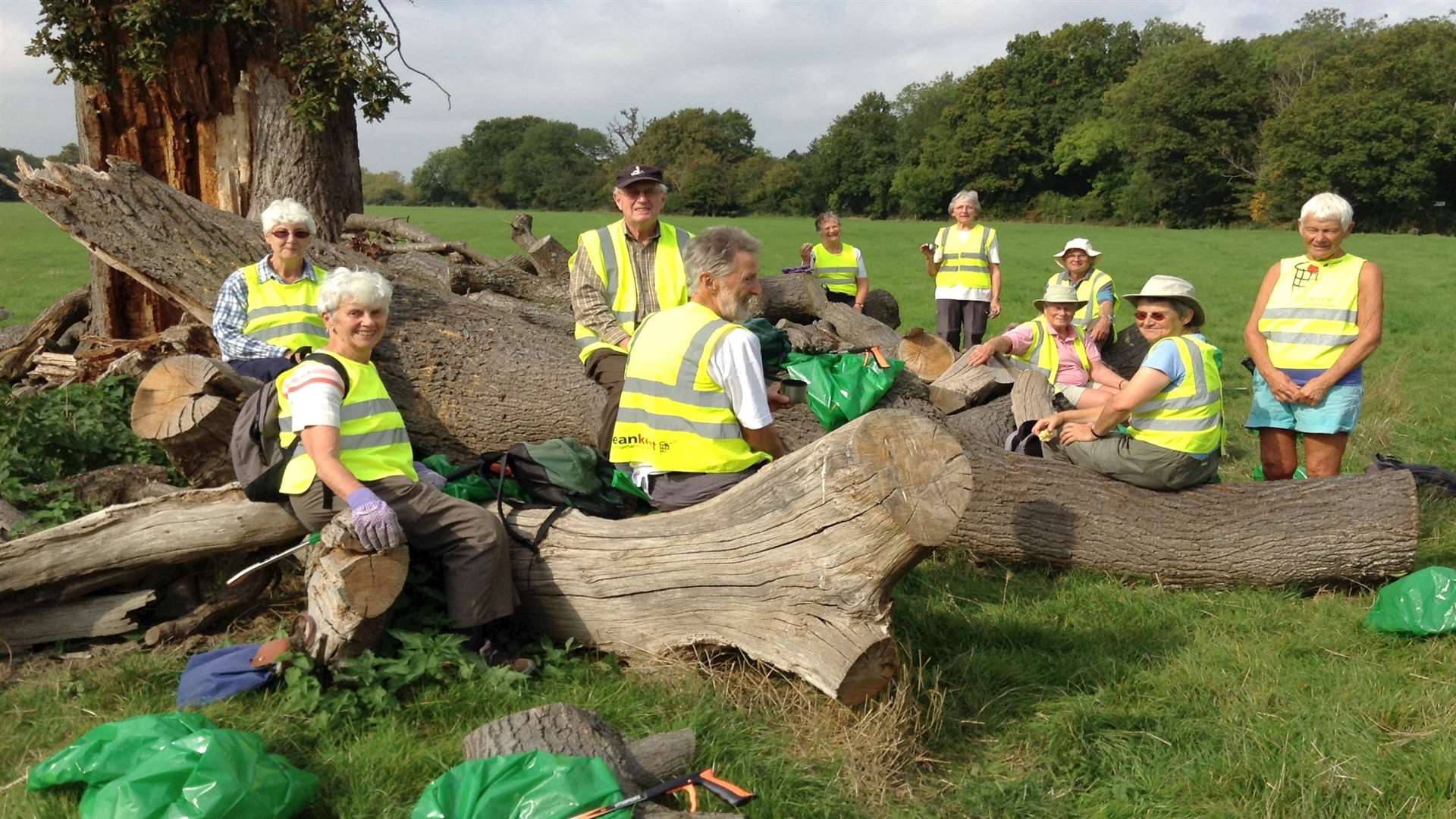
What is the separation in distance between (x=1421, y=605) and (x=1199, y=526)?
3.32 ft

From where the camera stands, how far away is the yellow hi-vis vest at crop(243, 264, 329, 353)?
596 cm

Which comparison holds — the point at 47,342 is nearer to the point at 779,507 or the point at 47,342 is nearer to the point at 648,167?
the point at 648,167

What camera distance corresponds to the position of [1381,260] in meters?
26.6

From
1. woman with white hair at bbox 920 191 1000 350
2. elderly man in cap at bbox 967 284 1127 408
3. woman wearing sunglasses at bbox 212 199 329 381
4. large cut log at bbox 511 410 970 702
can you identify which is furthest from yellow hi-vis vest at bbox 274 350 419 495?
woman with white hair at bbox 920 191 1000 350

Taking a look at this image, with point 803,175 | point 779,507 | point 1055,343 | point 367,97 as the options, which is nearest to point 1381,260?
point 1055,343

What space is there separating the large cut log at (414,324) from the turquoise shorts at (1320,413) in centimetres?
383

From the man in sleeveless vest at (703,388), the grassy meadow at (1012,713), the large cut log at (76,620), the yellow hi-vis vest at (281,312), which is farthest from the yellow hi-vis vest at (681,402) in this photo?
the yellow hi-vis vest at (281,312)

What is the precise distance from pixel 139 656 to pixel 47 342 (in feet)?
18.9

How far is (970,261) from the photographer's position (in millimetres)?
10125

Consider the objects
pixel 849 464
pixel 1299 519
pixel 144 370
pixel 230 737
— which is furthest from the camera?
pixel 144 370

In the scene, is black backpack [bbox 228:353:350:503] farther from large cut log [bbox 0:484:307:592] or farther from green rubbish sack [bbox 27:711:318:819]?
green rubbish sack [bbox 27:711:318:819]

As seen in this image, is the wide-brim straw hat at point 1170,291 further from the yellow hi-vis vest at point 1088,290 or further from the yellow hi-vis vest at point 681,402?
the yellow hi-vis vest at point 1088,290

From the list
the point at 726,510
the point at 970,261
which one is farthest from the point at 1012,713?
the point at 970,261

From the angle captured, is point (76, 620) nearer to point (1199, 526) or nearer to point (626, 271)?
point (626, 271)
